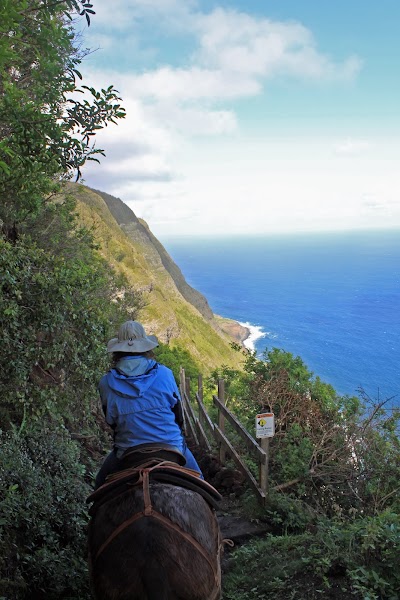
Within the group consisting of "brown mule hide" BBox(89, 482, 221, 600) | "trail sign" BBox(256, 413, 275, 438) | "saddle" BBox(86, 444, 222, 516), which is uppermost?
"saddle" BBox(86, 444, 222, 516)

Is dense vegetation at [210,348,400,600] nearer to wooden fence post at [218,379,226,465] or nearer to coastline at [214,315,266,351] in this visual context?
wooden fence post at [218,379,226,465]

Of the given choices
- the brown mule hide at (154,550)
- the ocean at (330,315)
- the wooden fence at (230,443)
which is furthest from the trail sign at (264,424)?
the ocean at (330,315)

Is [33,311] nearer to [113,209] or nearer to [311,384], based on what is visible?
[311,384]

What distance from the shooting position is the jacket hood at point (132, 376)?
3336mm

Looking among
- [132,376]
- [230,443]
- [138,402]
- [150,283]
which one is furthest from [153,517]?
[150,283]

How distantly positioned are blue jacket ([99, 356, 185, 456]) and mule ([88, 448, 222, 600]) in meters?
0.34

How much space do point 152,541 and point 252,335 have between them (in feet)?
297

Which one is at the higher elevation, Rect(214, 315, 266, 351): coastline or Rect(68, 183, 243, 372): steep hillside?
Rect(68, 183, 243, 372): steep hillside

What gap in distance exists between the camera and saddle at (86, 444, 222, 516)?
9.78ft

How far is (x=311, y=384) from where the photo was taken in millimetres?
9188

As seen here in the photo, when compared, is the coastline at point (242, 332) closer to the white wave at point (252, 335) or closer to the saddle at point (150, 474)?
the white wave at point (252, 335)

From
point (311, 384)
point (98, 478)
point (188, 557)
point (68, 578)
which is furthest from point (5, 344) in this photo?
point (311, 384)

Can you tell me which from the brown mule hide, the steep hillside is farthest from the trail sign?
the steep hillside

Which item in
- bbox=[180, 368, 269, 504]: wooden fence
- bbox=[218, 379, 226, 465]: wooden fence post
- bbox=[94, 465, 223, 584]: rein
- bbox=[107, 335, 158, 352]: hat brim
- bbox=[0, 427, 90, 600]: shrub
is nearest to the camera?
bbox=[94, 465, 223, 584]: rein
